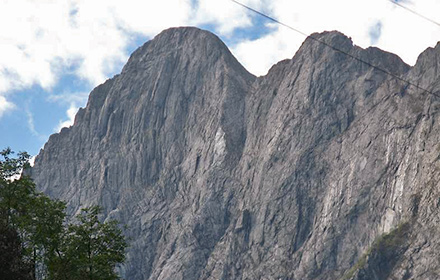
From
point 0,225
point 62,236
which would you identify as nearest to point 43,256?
point 62,236

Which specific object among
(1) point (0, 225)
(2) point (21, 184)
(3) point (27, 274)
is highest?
(2) point (21, 184)

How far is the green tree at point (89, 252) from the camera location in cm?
6275

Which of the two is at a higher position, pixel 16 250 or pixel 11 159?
pixel 11 159

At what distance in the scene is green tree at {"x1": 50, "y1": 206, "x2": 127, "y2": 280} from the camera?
62.8 metres

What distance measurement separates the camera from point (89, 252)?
66062 mm

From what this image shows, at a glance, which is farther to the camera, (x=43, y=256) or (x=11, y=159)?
(x=11, y=159)

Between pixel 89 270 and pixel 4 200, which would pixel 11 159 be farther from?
pixel 89 270

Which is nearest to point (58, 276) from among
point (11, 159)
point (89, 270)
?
point (89, 270)

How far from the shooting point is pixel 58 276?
6141 centimetres

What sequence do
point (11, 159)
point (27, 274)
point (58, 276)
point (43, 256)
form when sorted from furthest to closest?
point (11, 159), point (43, 256), point (58, 276), point (27, 274)

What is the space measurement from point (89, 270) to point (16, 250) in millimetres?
11739

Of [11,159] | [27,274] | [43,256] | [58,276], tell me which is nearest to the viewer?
[27,274]

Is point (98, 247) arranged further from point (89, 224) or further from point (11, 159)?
point (11, 159)

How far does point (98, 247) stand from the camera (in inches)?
2655
